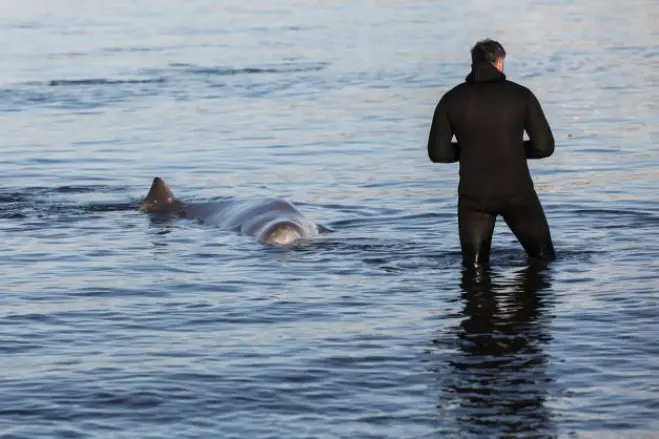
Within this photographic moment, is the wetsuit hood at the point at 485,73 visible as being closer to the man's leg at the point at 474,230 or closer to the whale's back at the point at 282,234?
the man's leg at the point at 474,230

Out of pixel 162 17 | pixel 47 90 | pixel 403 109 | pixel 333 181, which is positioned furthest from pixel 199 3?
pixel 333 181

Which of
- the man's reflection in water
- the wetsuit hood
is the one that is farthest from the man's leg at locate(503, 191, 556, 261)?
the wetsuit hood

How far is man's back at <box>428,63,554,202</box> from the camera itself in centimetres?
1195

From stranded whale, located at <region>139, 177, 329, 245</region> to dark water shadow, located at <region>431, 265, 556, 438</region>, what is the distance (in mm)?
2678

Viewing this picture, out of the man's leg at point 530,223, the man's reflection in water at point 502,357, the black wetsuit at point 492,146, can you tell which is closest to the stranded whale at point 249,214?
the man's reflection in water at point 502,357

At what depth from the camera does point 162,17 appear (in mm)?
51531

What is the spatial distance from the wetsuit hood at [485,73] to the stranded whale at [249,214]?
386 cm

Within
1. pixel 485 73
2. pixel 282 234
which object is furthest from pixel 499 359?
pixel 282 234

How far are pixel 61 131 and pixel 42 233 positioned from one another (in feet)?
31.4

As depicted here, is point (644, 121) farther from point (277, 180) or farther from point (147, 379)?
point (147, 379)

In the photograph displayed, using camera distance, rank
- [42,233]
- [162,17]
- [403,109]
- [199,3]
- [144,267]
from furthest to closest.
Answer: [199,3]
[162,17]
[403,109]
[42,233]
[144,267]

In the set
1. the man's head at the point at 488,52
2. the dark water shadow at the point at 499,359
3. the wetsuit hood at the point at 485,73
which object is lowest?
the dark water shadow at the point at 499,359

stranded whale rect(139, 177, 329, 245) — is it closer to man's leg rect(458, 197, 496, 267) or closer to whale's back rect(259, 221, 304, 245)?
whale's back rect(259, 221, 304, 245)

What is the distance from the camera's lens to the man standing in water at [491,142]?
1195 centimetres
